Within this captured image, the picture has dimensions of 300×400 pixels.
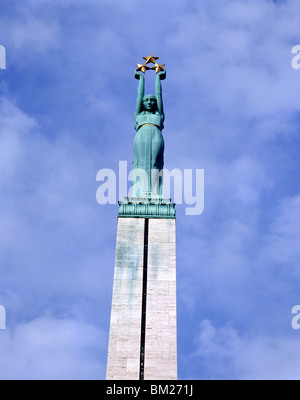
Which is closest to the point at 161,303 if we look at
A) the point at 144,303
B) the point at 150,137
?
the point at 144,303

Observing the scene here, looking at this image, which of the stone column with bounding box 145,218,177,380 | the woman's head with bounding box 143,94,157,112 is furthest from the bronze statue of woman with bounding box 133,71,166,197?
the stone column with bounding box 145,218,177,380

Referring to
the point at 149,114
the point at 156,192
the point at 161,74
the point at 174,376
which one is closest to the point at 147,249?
the point at 156,192

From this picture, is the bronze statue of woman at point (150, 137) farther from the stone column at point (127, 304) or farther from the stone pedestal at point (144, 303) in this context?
the stone column at point (127, 304)

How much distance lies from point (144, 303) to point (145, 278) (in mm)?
2010

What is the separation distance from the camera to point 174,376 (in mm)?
47438

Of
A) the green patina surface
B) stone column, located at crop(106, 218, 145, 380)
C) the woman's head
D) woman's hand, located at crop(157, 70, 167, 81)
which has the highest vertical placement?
woman's hand, located at crop(157, 70, 167, 81)

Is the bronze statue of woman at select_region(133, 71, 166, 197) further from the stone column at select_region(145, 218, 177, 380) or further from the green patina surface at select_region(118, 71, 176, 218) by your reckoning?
the stone column at select_region(145, 218, 177, 380)

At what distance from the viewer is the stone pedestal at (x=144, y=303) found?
4794cm

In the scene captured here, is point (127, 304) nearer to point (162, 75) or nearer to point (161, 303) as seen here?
point (161, 303)

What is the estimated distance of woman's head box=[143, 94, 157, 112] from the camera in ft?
207

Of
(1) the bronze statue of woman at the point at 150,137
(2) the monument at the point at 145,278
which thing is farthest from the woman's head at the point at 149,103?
(2) the monument at the point at 145,278

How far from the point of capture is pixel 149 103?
207 ft
